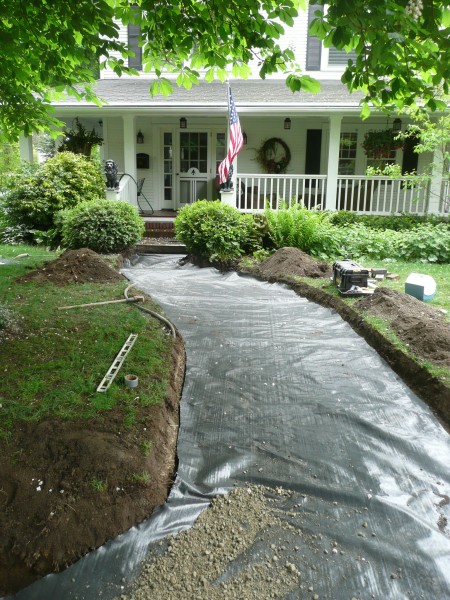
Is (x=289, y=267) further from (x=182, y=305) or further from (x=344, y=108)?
(x=344, y=108)

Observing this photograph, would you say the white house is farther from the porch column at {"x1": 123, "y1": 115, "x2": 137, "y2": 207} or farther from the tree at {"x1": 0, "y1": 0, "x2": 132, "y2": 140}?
the tree at {"x1": 0, "y1": 0, "x2": 132, "y2": 140}

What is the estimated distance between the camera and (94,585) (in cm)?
232

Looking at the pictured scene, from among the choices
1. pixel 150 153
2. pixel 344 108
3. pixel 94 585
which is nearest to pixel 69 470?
pixel 94 585

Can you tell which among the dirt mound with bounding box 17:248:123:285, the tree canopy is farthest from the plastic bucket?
the dirt mound with bounding box 17:248:123:285

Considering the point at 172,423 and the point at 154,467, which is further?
the point at 172,423

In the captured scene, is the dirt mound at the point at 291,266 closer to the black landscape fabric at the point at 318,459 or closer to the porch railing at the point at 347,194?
the porch railing at the point at 347,194

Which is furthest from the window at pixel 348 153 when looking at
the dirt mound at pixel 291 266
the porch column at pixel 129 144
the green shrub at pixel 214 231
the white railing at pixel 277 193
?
the dirt mound at pixel 291 266

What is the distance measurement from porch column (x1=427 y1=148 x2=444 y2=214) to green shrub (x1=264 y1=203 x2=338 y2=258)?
3624 millimetres

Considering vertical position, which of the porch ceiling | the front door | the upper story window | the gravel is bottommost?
the gravel

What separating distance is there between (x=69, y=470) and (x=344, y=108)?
11.3m

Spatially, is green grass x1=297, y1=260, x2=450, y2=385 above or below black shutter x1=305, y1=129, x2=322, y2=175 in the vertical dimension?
below

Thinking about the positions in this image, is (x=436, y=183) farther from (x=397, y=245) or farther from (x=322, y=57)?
(x=322, y=57)

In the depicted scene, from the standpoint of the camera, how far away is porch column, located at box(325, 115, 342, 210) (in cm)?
1241

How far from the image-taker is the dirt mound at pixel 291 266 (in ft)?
27.0
